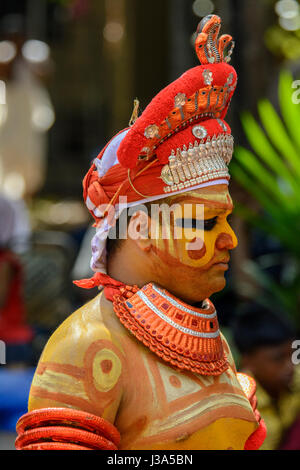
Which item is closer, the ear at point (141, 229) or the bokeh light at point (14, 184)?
the ear at point (141, 229)

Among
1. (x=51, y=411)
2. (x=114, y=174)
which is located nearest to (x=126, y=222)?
(x=114, y=174)

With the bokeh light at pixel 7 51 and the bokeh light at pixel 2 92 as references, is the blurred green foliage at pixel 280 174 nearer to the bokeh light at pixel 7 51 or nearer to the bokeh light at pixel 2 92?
the bokeh light at pixel 2 92

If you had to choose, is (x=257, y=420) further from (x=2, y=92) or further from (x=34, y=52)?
(x=34, y=52)

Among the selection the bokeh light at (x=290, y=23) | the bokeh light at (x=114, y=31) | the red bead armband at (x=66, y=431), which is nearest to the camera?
the red bead armband at (x=66, y=431)

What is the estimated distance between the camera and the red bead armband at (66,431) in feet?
6.15

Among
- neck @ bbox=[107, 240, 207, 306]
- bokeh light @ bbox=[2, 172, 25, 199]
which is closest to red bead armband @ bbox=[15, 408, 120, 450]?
neck @ bbox=[107, 240, 207, 306]

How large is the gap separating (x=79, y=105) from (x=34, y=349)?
7.93m

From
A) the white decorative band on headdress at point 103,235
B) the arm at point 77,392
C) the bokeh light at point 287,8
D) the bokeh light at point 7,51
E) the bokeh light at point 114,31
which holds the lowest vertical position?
the arm at point 77,392

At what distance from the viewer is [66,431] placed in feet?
6.15

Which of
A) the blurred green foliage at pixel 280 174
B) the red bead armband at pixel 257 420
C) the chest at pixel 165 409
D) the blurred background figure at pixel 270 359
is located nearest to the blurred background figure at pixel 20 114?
the blurred green foliage at pixel 280 174

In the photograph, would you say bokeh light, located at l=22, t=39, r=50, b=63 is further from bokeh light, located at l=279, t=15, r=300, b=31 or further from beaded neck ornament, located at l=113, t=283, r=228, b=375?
beaded neck ornament, located at l=113, t=283, r=228, b=375

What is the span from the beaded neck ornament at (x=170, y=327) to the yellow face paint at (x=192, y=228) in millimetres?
119
